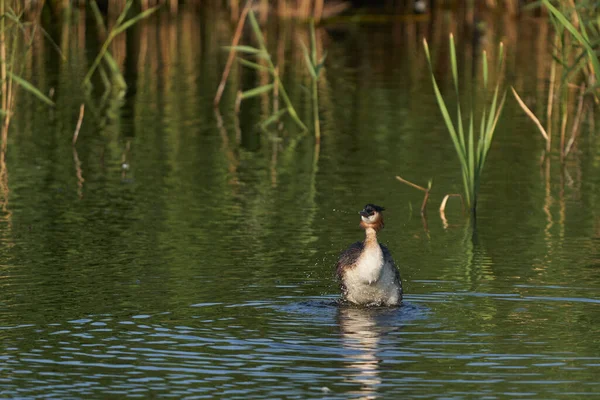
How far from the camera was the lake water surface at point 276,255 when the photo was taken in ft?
24.3

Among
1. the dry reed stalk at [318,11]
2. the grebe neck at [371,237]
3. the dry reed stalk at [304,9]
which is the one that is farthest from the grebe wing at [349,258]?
the dry reed stalk at [304,9]

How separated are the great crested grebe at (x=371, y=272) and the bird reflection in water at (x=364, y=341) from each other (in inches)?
3.4

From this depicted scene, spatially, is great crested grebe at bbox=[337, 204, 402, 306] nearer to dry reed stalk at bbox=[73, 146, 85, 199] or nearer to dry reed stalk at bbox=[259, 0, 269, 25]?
dry reed stalk at bbox=[73, 146, 85, 199]

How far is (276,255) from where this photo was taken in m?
10.8

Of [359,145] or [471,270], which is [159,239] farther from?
[359,145]

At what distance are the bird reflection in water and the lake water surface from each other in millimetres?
26

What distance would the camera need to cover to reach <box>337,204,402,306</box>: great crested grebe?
8805 mm

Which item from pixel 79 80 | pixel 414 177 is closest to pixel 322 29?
pixel 79 80

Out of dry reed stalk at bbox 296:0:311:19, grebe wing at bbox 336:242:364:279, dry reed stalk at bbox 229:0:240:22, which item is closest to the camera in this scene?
grebe wing at bbox 336:242:364:279

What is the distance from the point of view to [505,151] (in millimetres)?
16234

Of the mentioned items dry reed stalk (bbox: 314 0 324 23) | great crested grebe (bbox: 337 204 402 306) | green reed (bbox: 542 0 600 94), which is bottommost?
great crested grebe (bbox: 337 204 402 306)

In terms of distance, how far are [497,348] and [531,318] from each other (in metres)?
0.83

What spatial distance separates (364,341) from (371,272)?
0.81 meters

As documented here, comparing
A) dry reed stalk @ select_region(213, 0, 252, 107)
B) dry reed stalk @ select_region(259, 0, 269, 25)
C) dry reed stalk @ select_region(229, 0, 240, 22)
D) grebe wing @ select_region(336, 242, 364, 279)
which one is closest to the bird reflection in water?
grebe wing @ select_region(336, 242, 364, 279)
